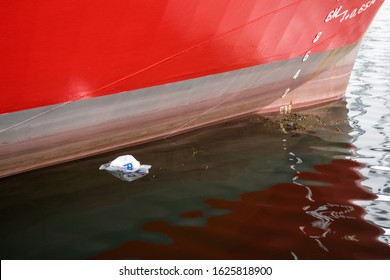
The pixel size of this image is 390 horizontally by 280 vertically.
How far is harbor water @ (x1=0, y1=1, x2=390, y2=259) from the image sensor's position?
11.8 feet

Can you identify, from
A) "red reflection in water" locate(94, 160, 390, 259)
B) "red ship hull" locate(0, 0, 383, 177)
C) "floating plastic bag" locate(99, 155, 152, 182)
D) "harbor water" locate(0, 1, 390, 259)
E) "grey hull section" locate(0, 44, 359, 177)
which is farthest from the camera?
"floating plastic bag" locate(99, 155, 152, 182)

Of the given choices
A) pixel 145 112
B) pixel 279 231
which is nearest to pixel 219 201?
pixel 279 231

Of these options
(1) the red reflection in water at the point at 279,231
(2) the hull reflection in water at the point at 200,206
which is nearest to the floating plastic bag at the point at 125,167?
(2) the hull reflection in water at the point at 200,206

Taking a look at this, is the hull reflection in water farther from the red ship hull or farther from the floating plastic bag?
the red ship hull

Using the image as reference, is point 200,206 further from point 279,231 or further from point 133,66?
point 133,66

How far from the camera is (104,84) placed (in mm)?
4812

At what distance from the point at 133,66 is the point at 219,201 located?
→ 1880 mm

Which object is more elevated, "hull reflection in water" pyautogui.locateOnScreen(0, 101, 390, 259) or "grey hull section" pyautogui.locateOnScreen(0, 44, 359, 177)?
"grey hull section" pyautogui.locateOnScreen(0, 44, 359, 177)

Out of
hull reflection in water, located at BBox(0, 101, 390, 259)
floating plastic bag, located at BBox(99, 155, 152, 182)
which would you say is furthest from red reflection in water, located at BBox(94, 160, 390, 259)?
floating plastic bag, located at BBox(99, 155, 152, 182)

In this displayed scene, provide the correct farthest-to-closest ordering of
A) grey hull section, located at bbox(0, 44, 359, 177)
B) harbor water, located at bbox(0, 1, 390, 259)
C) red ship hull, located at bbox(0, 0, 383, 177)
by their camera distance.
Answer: grey hull section, located at bbox(0, 44, 359, 177)
red ship hull, located at bbox(0, 0, 383, 177)
harbor water, located at bbox(0, 1, 390, 259)

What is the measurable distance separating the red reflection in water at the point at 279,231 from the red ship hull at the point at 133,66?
1700 mm

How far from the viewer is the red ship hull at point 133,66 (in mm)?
4145

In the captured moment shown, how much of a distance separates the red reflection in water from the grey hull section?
1.67 meters
